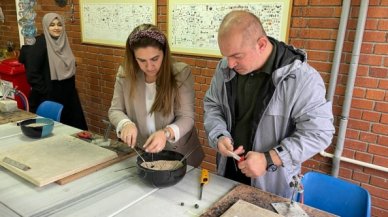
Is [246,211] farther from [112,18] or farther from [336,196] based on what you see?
[112,18]

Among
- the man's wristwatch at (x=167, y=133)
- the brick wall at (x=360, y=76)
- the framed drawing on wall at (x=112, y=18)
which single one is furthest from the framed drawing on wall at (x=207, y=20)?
the man's wristwatch at (x=167, y=133)

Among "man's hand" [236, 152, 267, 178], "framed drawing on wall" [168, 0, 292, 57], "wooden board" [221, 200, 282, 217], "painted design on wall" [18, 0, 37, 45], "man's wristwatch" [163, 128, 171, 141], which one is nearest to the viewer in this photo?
"wooden board" [221, 200, 282, 217]

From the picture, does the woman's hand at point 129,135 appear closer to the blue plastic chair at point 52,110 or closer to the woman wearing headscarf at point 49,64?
the blue plastic chair at point 52,110

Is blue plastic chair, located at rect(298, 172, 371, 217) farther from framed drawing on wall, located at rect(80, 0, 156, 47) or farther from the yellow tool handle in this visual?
framed drawing on wall, located at rect(80, 0, 156, 47)

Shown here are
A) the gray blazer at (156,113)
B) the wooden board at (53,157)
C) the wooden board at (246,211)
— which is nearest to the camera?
the wooden board at (246,211)

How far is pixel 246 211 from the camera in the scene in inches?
41.7

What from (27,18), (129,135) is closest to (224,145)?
(129,135)

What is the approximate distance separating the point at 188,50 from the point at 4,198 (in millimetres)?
1929

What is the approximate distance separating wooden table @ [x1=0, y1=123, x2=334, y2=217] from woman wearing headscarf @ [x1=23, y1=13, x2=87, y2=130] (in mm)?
1814

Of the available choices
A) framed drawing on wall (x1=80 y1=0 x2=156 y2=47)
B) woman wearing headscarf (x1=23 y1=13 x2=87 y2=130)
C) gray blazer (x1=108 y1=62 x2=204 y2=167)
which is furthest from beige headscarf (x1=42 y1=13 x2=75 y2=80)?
gray blazer (x1=108 y1=62 x2=204 y2=167)

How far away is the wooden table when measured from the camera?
3.60 ft

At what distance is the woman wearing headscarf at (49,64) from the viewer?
2.98 meters

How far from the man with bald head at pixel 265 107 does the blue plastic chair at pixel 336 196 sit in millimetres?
130

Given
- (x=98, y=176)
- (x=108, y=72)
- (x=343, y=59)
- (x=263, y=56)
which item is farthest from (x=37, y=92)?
(x=343, y=59)
